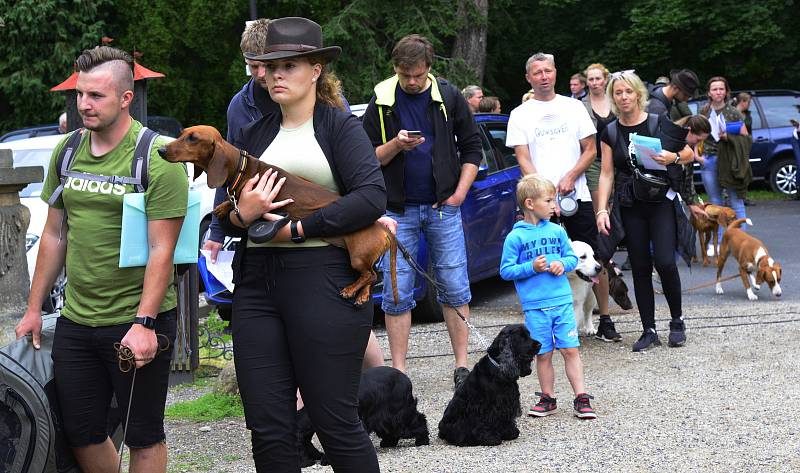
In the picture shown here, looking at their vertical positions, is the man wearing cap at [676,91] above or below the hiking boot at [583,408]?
above

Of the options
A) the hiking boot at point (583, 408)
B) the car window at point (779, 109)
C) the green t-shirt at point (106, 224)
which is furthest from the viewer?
the car window at point (779, 109)

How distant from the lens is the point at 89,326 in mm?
4172

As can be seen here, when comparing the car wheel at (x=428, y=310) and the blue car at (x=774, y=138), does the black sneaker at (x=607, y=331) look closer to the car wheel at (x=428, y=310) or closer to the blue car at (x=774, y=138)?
the car wheel at (x=428, y=310)

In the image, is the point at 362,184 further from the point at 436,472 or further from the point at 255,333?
the point at 436,472

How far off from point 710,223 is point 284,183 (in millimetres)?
9618

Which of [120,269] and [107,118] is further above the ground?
[107,118]

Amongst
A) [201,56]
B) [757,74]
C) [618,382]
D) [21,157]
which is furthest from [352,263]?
[757,74]

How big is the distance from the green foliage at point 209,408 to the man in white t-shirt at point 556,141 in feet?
8.86

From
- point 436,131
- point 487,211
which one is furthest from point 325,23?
point 436,131

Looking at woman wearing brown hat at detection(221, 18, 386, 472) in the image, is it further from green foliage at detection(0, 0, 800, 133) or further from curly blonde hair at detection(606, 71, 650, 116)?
green foliage at detection(0, 0, 800, 133)

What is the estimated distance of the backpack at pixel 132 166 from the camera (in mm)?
4141

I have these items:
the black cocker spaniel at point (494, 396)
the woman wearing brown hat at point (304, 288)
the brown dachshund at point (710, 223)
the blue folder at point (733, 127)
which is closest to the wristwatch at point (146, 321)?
the woman wearing brown hat at point (304, 288)

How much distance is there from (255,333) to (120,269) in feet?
2.25

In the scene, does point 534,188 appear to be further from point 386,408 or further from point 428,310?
point 428,310
